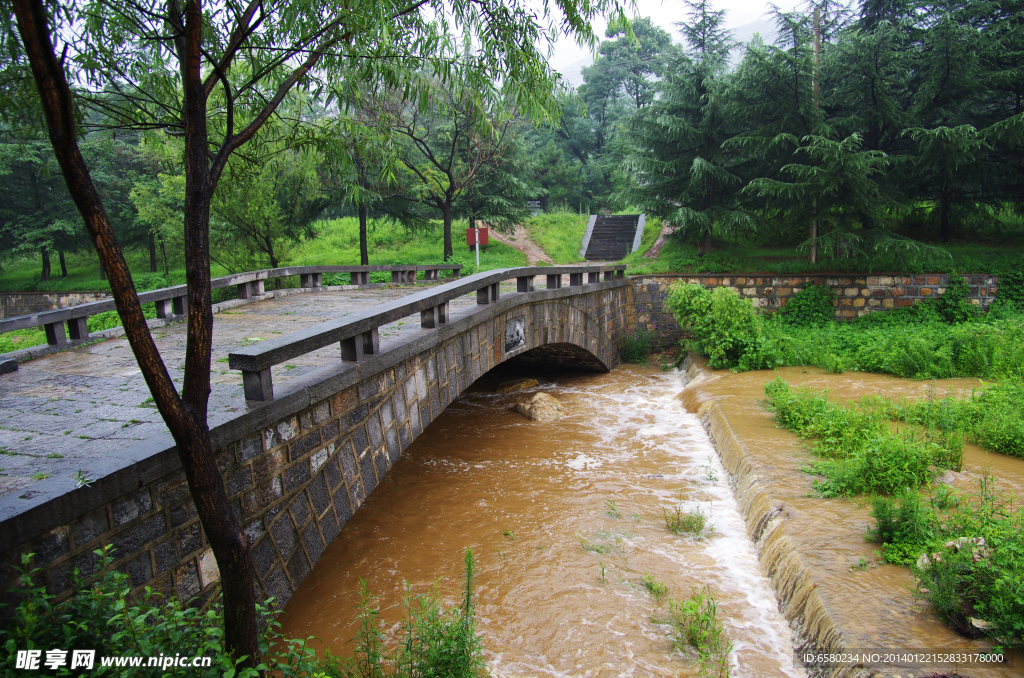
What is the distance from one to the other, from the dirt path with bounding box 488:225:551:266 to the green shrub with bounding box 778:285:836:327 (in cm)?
1180

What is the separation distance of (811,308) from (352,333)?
15134 mm

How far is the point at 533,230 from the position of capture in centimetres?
3081

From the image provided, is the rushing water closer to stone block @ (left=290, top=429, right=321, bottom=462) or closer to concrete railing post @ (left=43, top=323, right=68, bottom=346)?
stone block @ (left=290, top=429, right=321, bottom=462)

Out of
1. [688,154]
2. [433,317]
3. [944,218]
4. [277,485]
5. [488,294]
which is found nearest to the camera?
[277,485]

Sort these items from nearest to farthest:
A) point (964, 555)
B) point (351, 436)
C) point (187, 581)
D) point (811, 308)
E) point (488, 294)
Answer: point (187, 581) < point (964, 555) < point (351, 436) < point (488, 294) < point (811, 308)

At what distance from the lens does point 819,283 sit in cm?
1692

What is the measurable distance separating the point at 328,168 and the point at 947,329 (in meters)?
Answer: 14.7

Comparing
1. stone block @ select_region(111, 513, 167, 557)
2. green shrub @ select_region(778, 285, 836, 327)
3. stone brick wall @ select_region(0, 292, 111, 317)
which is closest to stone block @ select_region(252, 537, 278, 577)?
stone block @ select_region(111, 513, 167, 557)

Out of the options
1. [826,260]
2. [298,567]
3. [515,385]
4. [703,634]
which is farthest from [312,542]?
[826,260]

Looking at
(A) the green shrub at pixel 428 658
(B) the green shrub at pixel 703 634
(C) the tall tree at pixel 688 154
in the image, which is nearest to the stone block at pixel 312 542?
(A) the green shrub at pixel 428 658

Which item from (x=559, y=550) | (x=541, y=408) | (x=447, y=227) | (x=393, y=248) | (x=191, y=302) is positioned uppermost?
(x=447, y=227)

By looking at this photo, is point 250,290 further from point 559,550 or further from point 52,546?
point 52,546

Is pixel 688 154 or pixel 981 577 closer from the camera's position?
pixel 981 577

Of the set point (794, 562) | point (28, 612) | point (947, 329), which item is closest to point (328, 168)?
point (28, 612)
